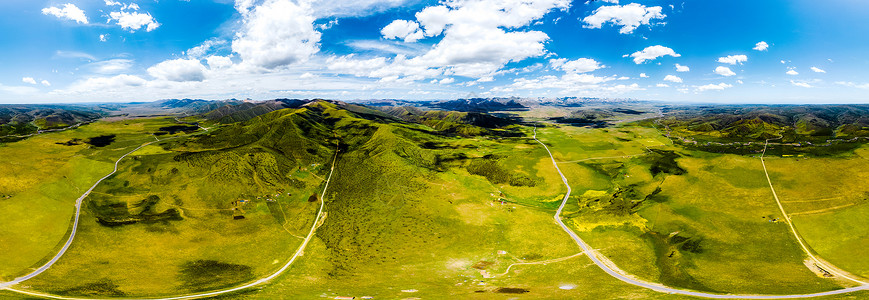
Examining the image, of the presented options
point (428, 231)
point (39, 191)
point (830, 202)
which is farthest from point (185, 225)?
point (830, 202)

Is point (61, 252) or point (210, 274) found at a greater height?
point (61, 252)

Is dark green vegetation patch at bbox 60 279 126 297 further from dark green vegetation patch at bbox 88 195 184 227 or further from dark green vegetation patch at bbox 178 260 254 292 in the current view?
dark green vegetation patch at bbox 88 195 184 227

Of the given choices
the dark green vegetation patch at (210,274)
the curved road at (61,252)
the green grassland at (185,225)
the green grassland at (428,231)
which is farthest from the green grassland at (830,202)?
the curved road at (61,252)

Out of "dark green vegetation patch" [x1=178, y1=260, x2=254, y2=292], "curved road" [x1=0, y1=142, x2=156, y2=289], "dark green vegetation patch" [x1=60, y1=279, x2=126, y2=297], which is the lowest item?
"dark green vegetation patch" [x1=178, y1=260, x2=254, y2=292]

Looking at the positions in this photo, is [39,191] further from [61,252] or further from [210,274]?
[210,274]

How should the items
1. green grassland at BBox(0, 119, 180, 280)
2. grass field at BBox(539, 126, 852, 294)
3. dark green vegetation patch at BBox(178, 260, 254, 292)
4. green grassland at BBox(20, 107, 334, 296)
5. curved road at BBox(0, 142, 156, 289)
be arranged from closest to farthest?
1. curved road at BBox(0, 142, 156, 289)
2. dark green vegetation patch at BBox(178, 260, 254, 292)
3. green grassland at BBox(20, 107, 334, 296)
4. grass field at BBox(539, 126, 852, 294)
5. green grassland at BBox(0, 119, 180, 280)

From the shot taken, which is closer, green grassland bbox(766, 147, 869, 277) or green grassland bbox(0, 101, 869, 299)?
green grassland bbox(0, 101, 869, 299)

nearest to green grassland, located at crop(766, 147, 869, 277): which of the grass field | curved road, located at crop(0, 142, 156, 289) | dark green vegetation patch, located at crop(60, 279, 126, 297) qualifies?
the grass field

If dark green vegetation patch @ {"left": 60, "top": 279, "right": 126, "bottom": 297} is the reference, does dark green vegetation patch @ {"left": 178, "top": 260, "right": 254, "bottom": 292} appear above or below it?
below
